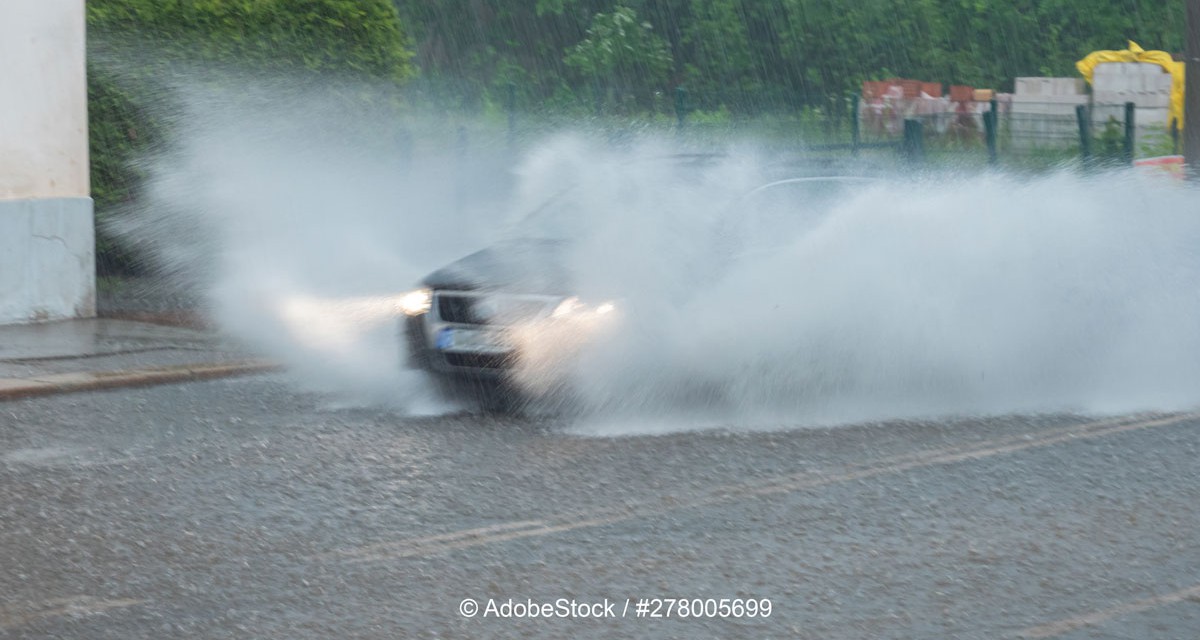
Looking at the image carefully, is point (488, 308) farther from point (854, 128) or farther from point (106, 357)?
point (854, 128)

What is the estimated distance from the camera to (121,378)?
33.1 ft

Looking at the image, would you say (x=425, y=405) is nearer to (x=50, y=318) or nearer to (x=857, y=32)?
(x=50, y=318)

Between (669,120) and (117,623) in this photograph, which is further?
(669,120)

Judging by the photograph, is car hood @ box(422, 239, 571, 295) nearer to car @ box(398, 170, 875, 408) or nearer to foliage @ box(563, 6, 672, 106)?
car @ box(398, 170, 875, 408)

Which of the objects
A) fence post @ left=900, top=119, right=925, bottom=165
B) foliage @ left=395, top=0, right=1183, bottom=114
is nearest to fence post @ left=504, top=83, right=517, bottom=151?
fence post @ left=900, top=119, right=925, bottom=165

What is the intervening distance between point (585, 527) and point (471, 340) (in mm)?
2560

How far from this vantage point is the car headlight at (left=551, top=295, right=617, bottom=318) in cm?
855

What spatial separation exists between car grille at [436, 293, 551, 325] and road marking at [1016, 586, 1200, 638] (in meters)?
3.97

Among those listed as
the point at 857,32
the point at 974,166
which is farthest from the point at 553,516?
the point at 857,32

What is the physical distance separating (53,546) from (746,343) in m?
4.16

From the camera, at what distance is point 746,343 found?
891 cm

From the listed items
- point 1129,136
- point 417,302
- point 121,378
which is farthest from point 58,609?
point 1129,136

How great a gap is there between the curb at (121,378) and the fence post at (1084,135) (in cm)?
1050

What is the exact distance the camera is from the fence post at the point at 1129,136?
17484mm
